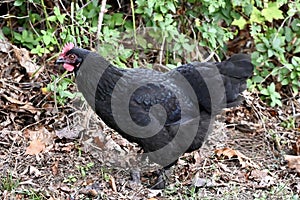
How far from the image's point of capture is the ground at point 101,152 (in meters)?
4.94

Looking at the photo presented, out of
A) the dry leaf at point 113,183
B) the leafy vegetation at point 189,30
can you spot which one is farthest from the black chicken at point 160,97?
the leafy vegetation at point 189,30

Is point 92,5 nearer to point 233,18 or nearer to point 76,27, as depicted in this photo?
point 76,27

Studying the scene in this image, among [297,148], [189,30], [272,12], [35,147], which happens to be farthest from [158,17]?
[297,148]

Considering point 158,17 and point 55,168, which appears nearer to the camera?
point 55,168

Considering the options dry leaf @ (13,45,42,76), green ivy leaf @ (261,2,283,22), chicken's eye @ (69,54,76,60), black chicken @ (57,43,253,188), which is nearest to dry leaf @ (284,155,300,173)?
black chicken @ (57,43,253,188)

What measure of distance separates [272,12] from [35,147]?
118 inches

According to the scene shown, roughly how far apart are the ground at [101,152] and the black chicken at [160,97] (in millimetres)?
415

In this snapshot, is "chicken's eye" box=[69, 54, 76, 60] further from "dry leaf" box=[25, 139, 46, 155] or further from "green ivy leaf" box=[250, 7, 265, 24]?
"green ivy leaf" box=[250, 7, 265, 24]

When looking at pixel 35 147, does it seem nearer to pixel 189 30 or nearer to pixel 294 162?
pixel 189 30

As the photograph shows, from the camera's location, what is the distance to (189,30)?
261 inches

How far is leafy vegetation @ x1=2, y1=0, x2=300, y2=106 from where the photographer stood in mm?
6172

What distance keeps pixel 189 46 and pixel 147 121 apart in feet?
6.00

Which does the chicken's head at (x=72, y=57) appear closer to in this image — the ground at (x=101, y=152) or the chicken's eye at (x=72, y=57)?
the chicken's eye at (x=72, y=57)

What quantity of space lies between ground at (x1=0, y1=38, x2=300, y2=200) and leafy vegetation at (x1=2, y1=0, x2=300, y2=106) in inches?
12.2
